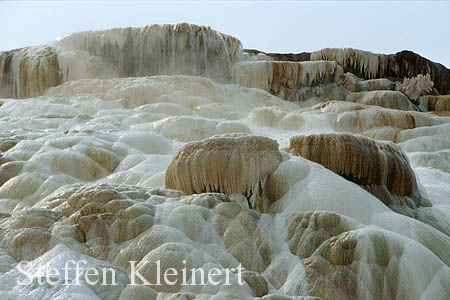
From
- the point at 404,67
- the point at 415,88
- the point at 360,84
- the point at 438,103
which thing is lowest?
the point at 438,103

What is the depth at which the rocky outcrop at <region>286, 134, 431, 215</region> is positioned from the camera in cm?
512

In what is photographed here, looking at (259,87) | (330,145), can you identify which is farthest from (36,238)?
(259,87)

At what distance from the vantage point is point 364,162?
514 centimetres

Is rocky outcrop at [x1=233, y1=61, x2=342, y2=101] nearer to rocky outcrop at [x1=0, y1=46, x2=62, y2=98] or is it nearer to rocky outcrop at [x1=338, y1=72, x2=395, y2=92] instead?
rocky outcrop at [x1=338, y1=72, x2=395, y2=92]

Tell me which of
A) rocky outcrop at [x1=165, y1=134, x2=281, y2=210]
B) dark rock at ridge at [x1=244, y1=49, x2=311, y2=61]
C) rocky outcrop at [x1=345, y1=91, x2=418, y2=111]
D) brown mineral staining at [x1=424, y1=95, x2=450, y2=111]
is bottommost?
brown mineral staining at [x1=424, y1=95, x2=450, y2=111]

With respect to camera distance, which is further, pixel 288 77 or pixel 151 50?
pixel 288 77

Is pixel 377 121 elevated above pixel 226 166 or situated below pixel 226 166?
below

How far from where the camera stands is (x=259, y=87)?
43.4 ft

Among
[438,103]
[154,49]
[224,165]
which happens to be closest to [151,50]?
[154,49]

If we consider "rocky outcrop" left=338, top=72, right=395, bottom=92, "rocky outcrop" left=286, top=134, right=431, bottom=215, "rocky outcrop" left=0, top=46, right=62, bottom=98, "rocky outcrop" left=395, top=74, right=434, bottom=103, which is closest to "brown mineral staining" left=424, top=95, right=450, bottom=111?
"rocky outcrop" left=395, top=74, right=434, bottom=103

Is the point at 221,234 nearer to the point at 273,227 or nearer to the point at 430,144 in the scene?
the point at 273,227

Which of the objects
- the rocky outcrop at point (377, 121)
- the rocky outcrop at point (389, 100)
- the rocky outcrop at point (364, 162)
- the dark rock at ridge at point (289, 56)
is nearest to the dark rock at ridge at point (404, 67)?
the dark rock at ridge at point (289, 56)

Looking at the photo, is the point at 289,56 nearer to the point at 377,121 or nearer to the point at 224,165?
the point at 377,121

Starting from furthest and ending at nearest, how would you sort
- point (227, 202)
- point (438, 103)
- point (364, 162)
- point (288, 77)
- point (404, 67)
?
point (404, 67), point (288, 77), point (438, 103), point (364, 162), point (227, 202)
